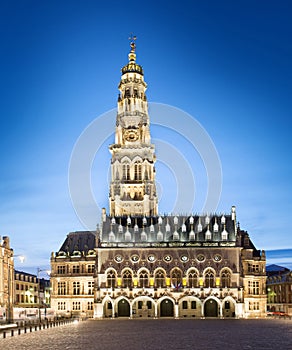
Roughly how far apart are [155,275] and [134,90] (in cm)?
5479

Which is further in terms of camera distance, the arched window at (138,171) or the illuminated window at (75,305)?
the arched window at (138,171)

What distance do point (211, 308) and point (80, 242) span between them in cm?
3447

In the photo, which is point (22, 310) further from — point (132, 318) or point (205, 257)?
point (205, 257)

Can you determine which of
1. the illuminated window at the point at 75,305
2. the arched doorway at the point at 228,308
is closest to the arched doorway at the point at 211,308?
the arched doorway at the point at 228,308

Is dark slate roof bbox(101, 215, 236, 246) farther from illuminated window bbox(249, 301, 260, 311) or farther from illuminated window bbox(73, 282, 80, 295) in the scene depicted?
illuminated window bbox(73, 282, 80, 295)

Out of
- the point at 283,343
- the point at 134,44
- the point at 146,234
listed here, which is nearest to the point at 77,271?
the point at 146,234

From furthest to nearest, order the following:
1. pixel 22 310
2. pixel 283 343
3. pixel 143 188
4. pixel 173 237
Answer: pixel 143 188
pixel 173 237
pixel 22 310
pixel 283 343

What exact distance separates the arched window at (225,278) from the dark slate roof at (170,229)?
5514 millimetres

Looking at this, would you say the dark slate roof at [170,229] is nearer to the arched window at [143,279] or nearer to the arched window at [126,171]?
the arched window at [143,279]

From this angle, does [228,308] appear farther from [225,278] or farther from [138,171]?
[138,171]

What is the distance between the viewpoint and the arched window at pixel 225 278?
10706 cm

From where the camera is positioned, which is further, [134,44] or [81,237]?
[134,44]

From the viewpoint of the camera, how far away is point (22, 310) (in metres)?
102

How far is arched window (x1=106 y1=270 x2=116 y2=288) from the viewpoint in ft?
353
